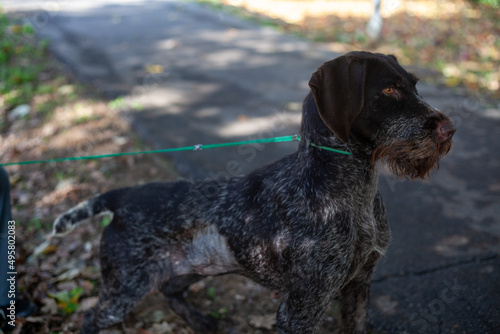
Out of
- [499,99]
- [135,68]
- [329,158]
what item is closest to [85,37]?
[135,68]

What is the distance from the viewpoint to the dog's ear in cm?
262

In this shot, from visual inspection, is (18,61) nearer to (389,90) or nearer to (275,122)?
(275,122)

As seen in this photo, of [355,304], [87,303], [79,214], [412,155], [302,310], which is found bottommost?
[87,303]

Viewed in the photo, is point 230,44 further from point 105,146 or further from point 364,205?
point 364,205

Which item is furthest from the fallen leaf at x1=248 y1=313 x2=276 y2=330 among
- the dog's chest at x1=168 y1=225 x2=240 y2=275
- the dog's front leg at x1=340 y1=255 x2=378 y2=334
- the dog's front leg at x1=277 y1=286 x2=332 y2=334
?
the dog's front leg at x1=277 y1=286 x2=332 y2=334

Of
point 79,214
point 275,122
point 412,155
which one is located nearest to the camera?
point 412,155

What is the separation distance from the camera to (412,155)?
277 centimetres

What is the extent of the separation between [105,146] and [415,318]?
16.6 feet

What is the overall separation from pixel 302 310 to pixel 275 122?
4779 millimetres

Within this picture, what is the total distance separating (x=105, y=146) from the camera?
6.79m

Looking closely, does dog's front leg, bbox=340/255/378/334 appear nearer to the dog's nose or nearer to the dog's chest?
the dog's chest

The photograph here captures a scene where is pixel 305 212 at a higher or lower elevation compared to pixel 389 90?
lower

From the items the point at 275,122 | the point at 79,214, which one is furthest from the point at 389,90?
the point at 275,122

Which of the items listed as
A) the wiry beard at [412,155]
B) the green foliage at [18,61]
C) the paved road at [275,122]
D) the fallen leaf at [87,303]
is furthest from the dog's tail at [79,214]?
the green foliage at [18,61]
